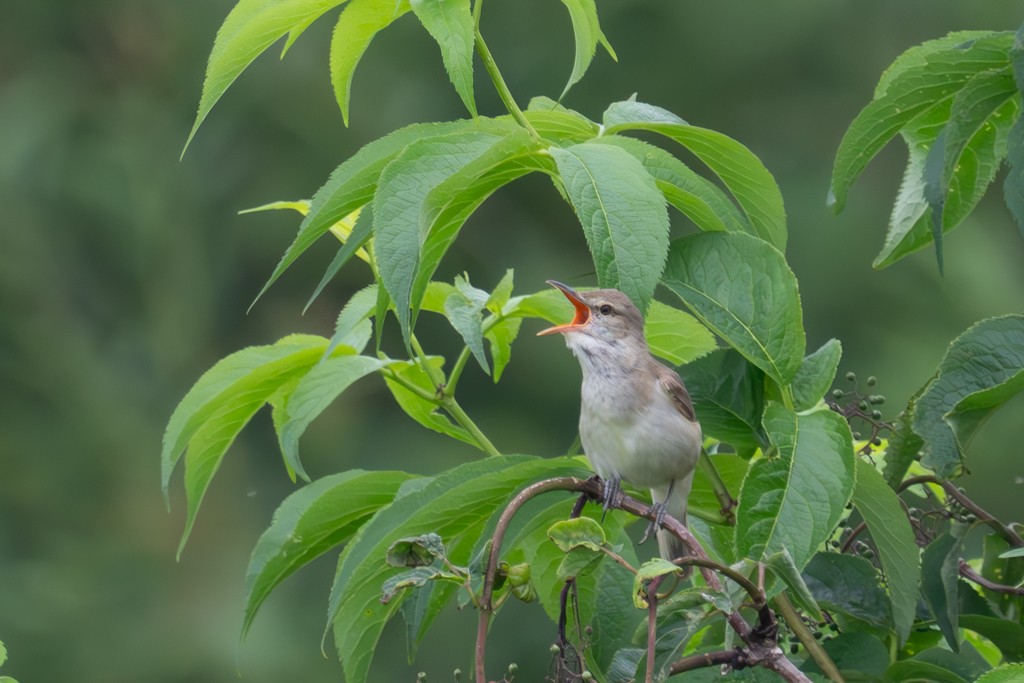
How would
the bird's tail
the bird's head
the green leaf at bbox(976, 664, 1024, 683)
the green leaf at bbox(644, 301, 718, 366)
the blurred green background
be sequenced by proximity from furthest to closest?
the blurred green background
the bird's head
the bird's tail
the green leaf at bbox(644, 301, 718, 366)
the green leaf at bbox(976, 664, 1024, 683)

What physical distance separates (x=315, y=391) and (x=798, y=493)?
785 millimetres

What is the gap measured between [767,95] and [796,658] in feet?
25.6

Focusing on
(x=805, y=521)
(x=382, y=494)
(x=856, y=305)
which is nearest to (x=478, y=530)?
(x=382, y=494)

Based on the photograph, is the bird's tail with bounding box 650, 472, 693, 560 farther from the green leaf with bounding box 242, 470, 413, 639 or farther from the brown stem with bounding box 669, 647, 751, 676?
the brown stem with bounding box 669, 647, 751, 676

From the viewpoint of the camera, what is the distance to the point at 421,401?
87.4 inches

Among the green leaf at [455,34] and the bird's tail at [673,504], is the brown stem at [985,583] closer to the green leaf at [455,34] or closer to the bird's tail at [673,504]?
the bird's tail at [673,504]

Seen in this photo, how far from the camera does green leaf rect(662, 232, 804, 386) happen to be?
5.70 ft

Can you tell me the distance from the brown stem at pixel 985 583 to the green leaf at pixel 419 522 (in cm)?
54

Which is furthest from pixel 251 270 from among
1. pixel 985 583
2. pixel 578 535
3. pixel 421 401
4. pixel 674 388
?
pixel 578 535

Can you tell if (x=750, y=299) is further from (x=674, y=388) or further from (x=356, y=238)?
(x=674, y=388)

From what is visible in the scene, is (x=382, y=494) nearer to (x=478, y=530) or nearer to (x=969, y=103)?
(x=478, y=530)

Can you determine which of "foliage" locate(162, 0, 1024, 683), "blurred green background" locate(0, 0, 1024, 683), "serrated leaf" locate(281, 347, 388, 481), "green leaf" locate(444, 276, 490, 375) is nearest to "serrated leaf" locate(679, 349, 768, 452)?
"foliage" locate(162, 0, 1024, 683)

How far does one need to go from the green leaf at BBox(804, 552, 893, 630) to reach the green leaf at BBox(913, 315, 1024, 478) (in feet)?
0.71

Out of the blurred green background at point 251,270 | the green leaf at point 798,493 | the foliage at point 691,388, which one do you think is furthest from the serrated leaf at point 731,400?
the blurred green background at point 251,270
